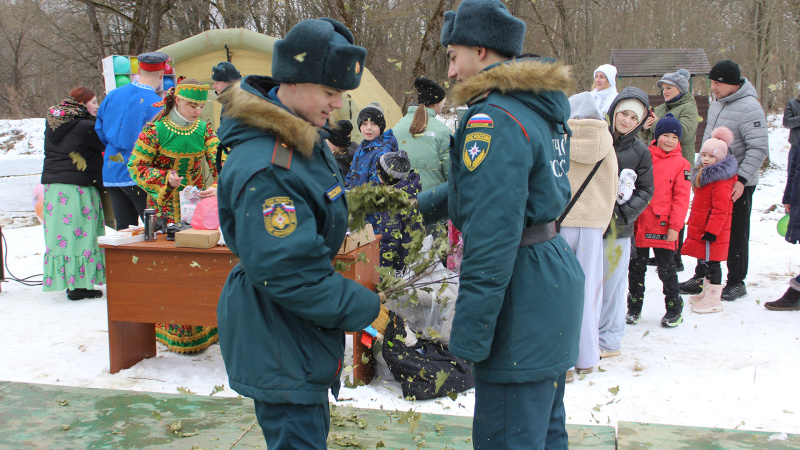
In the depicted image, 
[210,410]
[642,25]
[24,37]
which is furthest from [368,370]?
[24,37]

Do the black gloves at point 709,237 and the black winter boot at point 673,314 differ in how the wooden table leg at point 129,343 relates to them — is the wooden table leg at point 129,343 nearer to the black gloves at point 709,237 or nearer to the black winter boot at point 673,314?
the black winter boot at point 673,314

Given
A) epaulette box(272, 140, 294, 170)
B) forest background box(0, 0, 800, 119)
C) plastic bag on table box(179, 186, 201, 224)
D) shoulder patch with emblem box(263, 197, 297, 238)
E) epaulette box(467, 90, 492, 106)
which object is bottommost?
plastic bag on table box(179, 186, 201, 224)

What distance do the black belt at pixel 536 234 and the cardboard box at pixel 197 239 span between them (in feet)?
8.78

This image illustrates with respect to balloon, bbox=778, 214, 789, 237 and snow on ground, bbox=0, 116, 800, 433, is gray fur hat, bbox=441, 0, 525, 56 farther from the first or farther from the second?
balloon, bbox=778, 214, 789, 237

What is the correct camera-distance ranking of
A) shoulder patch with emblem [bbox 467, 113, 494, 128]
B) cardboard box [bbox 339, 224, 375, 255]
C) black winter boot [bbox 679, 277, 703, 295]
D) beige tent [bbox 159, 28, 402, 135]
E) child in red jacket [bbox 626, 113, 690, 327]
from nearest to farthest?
shoulder patch with emblem [bbox 467, 113, 494, 128] < cardboard box [bbox 339, 224, 375, 255] < child in red jacket [bbox 626, 113, 690, 327] < black winter boot [bbox 679, 277, 703, 295] < beige tent [bbox 159, 28, 402, 135]

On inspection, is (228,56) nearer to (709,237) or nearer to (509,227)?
Result: (709,237)

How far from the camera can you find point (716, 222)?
5.78 metres

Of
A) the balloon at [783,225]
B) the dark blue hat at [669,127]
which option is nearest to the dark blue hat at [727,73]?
the dark blue hat at [669,127]

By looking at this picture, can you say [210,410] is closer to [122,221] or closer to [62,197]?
[122,221]

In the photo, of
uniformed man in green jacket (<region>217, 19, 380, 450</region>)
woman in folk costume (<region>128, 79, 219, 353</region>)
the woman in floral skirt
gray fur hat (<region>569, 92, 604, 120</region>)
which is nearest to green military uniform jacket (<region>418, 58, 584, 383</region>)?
uniformed man in green jacket (<region>217, 19, 380, 450</region>)

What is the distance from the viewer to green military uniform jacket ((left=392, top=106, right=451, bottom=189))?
5.79 metres

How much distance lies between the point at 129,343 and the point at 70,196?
238cm

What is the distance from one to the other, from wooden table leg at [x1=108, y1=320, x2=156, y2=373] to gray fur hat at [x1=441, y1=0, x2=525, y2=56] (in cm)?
356

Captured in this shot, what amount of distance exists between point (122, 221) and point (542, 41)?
54.4 ft
